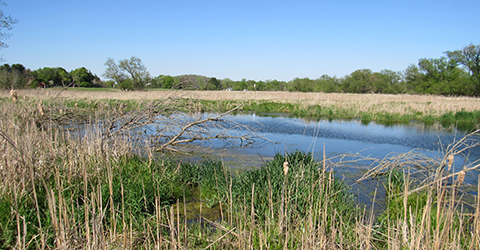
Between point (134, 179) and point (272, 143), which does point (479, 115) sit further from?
point (134, 179)

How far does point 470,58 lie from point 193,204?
61.5 metres

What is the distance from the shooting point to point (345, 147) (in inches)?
338

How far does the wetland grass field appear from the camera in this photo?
232cm

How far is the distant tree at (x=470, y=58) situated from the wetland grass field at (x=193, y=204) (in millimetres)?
55318

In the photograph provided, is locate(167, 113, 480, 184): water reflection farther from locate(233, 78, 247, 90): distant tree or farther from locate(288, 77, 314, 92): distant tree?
locate(233, 78, 247, 90): distant tree

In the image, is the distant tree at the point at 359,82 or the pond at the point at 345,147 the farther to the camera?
the distant tree at the point at 359,82

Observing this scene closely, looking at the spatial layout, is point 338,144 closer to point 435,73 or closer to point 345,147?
point 345,147

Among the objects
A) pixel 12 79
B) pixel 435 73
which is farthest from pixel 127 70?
pixel 435 73

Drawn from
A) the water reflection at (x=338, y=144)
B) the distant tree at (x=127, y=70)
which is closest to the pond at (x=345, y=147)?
Answer: the water reflection at (x=338, y=144)

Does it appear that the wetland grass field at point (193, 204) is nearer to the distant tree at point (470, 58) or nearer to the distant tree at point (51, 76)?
the distant tree at point (51, 76)

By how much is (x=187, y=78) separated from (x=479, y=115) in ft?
58.9

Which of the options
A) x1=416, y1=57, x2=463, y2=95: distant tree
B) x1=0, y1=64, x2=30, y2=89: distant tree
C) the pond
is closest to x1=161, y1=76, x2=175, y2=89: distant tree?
the pond

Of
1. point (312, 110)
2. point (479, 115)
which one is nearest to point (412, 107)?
point (479, 115)

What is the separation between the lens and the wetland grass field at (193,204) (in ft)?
7.61
